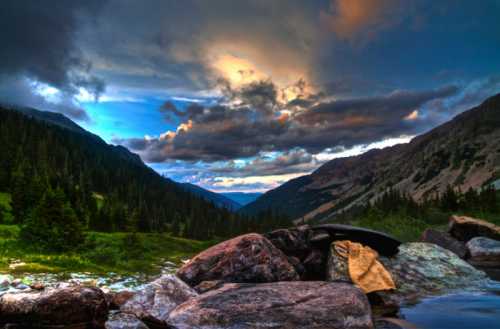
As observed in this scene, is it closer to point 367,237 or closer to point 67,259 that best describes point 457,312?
point 367,237

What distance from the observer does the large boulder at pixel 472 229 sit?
39406 mm

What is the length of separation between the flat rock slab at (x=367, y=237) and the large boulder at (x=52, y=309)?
33.2 feet

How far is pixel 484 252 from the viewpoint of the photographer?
96.2 feet

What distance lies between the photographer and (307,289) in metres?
10.9

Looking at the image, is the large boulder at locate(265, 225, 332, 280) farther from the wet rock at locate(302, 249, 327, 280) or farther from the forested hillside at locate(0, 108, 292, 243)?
the forested hillside at locate(0, 108, 292, 243)

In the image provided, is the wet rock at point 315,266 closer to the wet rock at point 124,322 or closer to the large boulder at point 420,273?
the large boulder at point 420,273

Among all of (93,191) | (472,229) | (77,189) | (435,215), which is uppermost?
(93,191)

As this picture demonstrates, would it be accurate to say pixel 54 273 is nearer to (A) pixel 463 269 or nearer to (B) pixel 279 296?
(B) pixel 279 296

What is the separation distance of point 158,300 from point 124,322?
1.25 metres

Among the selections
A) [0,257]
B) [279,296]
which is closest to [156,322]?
[279,296]

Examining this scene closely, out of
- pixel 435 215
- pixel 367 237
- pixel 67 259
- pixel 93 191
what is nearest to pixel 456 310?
pixel 367 237

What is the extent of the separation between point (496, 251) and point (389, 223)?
4170cm

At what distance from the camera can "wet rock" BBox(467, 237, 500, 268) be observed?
28.4 metres

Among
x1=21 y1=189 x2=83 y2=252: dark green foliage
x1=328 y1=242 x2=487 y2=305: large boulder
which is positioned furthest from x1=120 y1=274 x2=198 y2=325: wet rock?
x1=21 y1=189 x2=83 y2=252: dark green foliage
